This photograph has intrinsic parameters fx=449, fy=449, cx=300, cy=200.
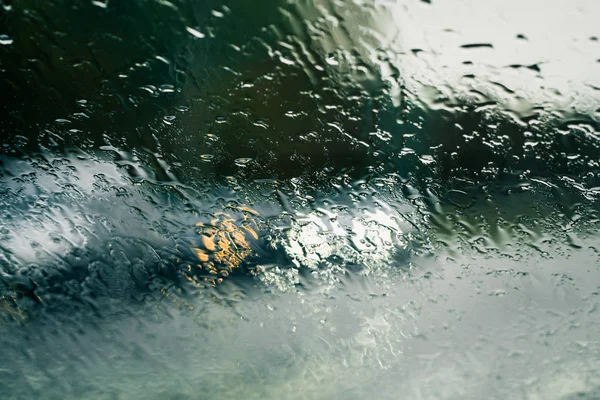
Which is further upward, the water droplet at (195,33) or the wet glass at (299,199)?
the water droplet at (195,33)

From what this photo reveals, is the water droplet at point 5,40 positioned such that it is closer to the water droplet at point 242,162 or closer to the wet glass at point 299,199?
the wet glass at point 299,199

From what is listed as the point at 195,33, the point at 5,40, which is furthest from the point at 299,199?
the point at 5,40

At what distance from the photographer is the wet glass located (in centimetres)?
123

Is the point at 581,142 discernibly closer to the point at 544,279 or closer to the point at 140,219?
the point at 544,279

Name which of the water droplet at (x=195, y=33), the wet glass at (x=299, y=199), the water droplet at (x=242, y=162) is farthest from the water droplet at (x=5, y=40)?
the water droplet at (x=242, y=162)

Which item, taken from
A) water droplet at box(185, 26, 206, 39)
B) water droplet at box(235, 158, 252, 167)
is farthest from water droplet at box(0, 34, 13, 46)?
water droplet at box(235, 158, 252, 167)

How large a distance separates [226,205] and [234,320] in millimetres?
516

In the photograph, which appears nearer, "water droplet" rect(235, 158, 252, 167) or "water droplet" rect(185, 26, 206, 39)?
"water droplet" rect(185, 26, 206, 39)

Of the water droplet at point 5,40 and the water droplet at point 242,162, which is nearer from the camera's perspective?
the water droplet at point 5,40

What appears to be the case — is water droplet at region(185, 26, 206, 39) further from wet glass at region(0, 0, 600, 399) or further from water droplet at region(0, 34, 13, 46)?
water droplet at region(0, 34, 13, 46)

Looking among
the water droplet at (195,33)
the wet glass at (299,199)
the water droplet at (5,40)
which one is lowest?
the wet glass at (299,199)

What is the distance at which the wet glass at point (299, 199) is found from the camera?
1.23 m

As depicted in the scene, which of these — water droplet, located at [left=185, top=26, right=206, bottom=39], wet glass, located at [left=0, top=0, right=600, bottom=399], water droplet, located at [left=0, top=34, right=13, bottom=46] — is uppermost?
water droplet, located at [left=0, top=34, right=13, bottom=46]

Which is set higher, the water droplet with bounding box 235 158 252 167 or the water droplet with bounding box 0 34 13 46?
the water droplet with bounding box 0 34 13 46
